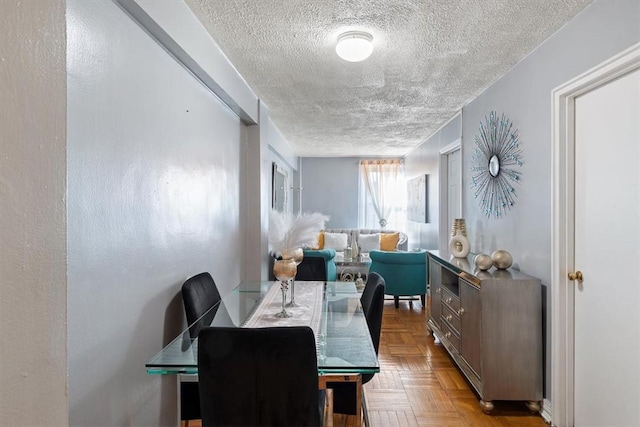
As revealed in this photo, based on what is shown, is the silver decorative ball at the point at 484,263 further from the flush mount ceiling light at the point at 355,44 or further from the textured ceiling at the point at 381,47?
the flush mount ceiling light at the point at 355,44

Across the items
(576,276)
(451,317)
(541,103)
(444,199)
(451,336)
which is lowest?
(451,336)

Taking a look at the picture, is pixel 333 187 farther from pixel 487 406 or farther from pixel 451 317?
pixel 487 406

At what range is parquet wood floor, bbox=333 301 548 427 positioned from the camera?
2.19 meters

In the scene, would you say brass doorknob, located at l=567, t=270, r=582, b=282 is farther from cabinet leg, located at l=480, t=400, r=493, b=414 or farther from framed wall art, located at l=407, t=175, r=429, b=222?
framed wall art, located at l=407, t=175, r=429, b=222

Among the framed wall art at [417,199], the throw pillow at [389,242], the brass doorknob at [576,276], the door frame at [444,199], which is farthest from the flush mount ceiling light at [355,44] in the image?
the throw pillow at [389,242]

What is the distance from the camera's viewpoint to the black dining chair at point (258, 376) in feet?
3.85

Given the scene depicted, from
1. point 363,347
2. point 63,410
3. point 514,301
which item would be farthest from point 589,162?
point 63,410

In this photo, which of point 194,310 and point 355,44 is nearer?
point 194,310

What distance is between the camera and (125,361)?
1414mm

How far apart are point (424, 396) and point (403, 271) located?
6.86ft

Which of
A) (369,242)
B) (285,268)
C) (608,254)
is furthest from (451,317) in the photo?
(369,242)

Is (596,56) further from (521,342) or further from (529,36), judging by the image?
(521,342)

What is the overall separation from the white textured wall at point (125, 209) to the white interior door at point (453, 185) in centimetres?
309

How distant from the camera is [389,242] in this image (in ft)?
20.8
